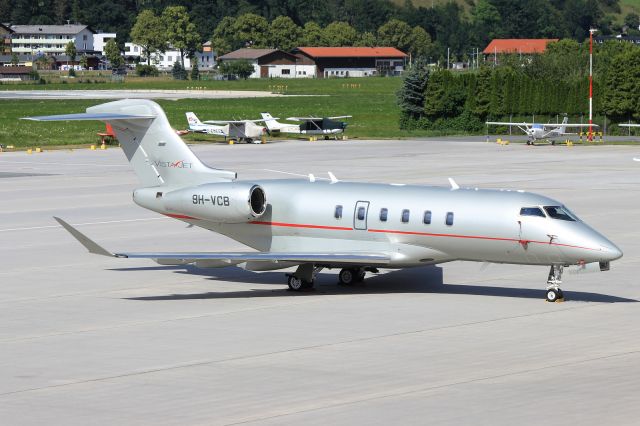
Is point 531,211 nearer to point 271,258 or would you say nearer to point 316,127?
point 271,258

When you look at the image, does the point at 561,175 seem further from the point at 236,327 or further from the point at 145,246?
the point at 236,327

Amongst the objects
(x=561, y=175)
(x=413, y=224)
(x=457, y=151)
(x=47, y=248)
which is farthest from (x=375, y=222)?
(x=457, y=151)

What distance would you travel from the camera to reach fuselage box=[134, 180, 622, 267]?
29.8 m


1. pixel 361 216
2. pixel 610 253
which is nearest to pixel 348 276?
pixel 361 216

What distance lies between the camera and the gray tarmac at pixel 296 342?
20438 mm

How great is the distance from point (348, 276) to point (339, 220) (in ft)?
6.44

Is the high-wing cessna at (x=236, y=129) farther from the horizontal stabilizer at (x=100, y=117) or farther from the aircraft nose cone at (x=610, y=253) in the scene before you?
the aircraft nose cone at (x=610, y=253)

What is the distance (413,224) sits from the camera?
31266mm

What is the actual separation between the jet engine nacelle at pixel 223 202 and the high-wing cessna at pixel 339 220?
3 cm

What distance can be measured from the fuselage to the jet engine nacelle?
0.15 meters

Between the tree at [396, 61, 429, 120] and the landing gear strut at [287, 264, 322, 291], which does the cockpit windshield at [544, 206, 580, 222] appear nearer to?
the landing gear strut at [287, 264, 322, 291]

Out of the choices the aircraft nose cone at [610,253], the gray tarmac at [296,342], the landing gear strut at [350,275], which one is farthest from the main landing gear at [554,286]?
the landing gear strut at [350,275]

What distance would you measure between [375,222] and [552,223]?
4.57m

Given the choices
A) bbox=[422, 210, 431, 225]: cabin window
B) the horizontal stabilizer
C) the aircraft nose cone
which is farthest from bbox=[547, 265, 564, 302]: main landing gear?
the horizontal stabilizer
